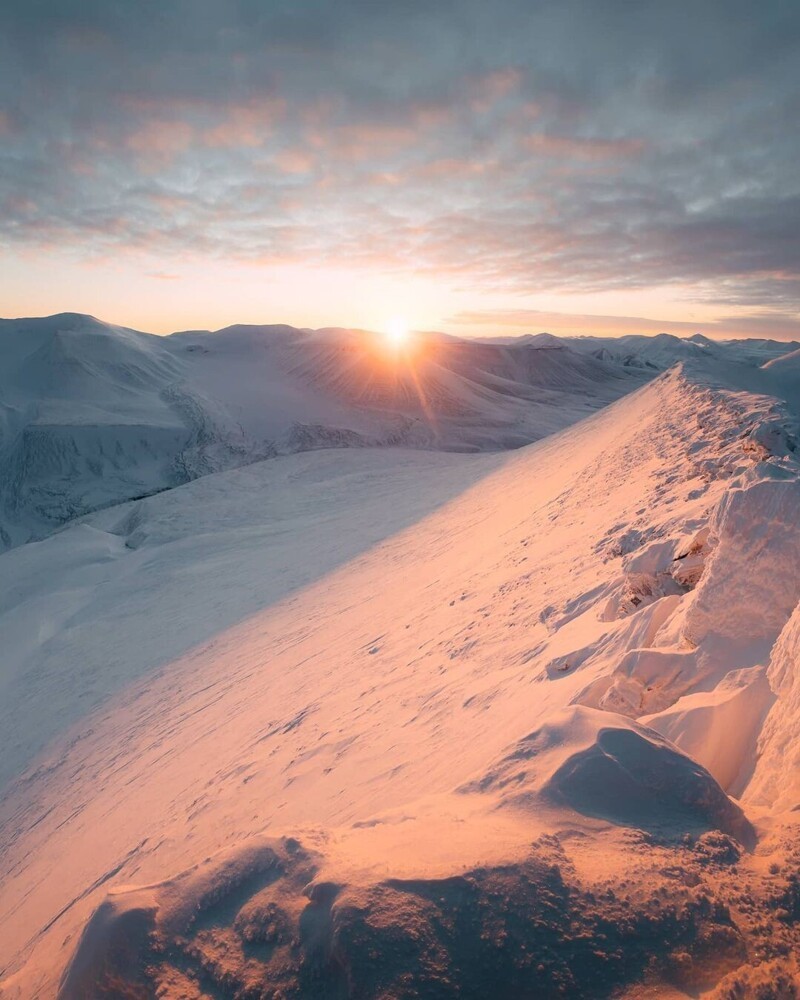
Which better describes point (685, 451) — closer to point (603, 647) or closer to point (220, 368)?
point (603, 647)

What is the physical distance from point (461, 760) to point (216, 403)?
38.5 m

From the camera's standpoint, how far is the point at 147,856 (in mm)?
4098

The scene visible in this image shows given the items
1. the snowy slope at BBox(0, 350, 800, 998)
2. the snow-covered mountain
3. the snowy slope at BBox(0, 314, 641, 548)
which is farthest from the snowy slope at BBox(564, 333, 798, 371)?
the snowy slope at BBox(0, 350, 800, 998)

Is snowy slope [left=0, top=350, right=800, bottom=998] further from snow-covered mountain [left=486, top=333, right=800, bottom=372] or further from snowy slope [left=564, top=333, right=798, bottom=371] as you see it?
snowy slope [left=564, top=333, right=798, bottom=371]

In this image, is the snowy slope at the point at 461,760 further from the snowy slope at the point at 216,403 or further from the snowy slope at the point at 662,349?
the snowy slope at the point at 662,349

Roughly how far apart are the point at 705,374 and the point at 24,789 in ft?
43.2

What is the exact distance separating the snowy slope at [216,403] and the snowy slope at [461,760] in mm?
20951

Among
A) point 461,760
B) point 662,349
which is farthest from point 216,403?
point 662,349

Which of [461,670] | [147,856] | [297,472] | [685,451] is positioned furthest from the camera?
[297,472]

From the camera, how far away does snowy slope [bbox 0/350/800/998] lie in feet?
5.89

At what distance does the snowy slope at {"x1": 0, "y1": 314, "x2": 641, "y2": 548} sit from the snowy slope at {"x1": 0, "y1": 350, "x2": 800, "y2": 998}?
68.7 ft

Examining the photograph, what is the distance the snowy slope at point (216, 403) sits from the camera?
29969 millimetres

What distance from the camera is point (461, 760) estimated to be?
3.63 m

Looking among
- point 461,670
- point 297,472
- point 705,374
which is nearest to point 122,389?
point 297,472
